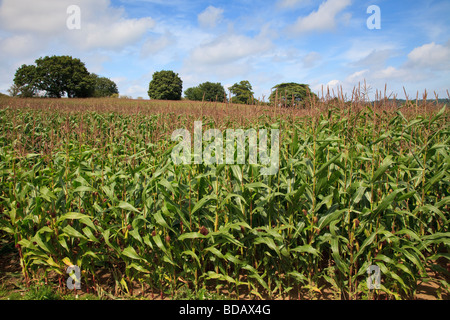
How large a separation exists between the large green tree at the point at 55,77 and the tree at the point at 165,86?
42.2ft

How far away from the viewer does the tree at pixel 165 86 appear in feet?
187

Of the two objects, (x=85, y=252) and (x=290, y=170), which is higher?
(x=290, y=170)

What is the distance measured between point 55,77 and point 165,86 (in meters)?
20.2

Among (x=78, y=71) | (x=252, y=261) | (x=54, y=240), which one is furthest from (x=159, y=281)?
(x=78, y=71)

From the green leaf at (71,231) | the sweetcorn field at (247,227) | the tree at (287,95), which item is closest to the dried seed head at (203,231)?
the sweetcorn field at (247,227)

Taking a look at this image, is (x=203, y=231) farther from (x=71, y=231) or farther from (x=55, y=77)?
(x=55, y=77)

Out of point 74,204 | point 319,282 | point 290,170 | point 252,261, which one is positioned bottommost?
point 319,282

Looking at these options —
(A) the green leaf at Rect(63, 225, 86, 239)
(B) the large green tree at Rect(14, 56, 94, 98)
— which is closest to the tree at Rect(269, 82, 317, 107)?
(A) the green leaf at Rect(63, 225, 86, 239)

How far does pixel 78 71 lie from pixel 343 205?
59.1 metres

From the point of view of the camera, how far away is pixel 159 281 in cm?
282

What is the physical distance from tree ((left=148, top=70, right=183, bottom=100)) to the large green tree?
1288 centimetres

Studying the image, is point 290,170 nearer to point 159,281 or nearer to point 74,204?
point 159,281
